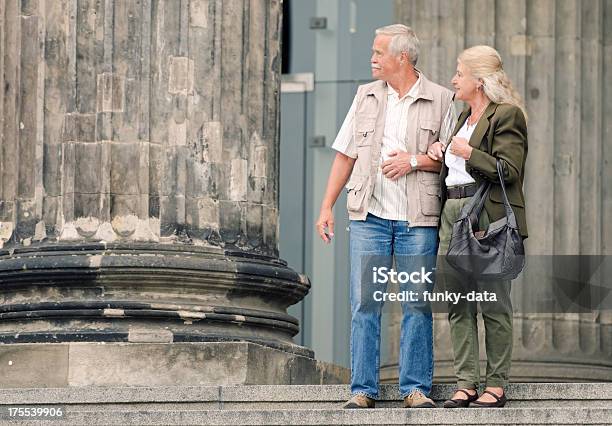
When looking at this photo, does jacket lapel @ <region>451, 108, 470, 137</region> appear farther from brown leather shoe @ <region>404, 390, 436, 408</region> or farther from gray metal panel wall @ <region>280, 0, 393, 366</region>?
gray metal panel wall @ <region>280, 0, 393, 366</region>

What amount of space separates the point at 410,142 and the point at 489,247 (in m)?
0.99

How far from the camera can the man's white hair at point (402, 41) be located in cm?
1466

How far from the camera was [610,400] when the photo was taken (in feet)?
45.3

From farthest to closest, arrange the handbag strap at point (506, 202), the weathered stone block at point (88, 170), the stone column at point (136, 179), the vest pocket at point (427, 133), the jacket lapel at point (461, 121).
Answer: the weathered stone block at point (88, 170) < the stone column at point (136, 179) < the vest pocket at point (427, 133) < the jacket lapel at point (461, 121) < the handbag strap at point (506, 202)

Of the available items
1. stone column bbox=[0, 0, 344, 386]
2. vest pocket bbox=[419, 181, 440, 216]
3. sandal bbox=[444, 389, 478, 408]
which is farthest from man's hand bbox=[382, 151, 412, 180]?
stone column bbox=[0, 0, 344, 386]

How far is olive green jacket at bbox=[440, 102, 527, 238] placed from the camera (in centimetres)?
1402

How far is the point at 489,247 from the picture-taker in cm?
1400

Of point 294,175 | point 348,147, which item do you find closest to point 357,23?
point 294,175

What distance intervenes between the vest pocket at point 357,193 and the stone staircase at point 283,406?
1.09 meters

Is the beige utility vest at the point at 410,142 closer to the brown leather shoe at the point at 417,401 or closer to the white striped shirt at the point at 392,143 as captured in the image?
the white striped shirt at the point at 392,143

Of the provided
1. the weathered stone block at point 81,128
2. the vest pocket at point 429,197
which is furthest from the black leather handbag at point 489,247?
the weathered stone block at point 81,128

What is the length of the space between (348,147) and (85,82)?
8.82ft

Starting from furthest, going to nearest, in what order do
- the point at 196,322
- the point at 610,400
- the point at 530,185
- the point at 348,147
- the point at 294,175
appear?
1. the point at 294,175
2. the point at 530,185
3. the point at 196,322
4. the point at 348,147
5. the point at 610,400

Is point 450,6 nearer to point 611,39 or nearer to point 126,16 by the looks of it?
point 611,39
